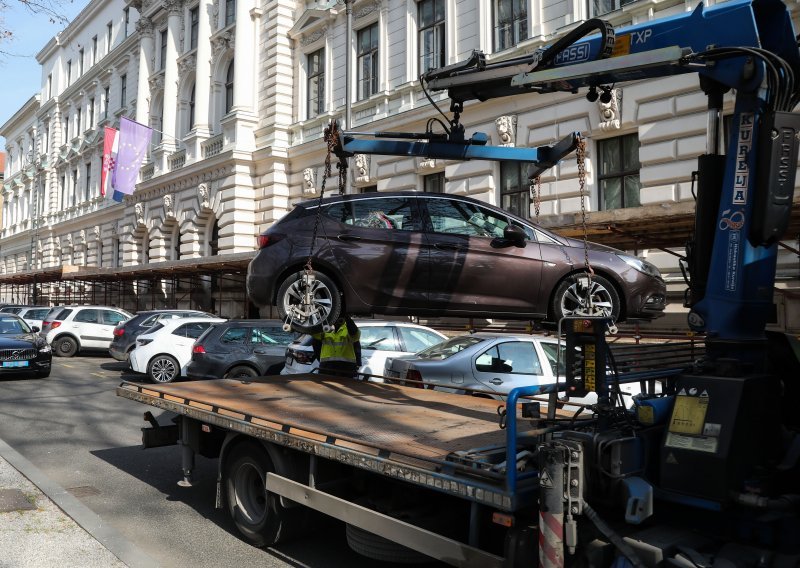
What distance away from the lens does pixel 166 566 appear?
16.3ft

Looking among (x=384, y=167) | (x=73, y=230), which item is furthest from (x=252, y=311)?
(x=73, y=230)

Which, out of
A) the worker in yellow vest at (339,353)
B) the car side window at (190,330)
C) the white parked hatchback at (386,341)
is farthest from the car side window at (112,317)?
the worker in yellow vest at (339,353)

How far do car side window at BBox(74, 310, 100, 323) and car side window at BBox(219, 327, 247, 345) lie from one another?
10931 mm

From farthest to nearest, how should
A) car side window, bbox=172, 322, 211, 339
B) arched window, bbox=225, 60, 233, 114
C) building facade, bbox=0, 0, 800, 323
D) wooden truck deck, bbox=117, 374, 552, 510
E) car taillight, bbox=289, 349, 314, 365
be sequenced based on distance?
arched window, bbox=225, 60, 233, 114
building facade, bbox=0, 0, 800, 323
car side window, bbox=172, 322, 211, 339
car taillight, bbox=289, 349, 314, 365
wooden truck deck, bbox=117, 374, 552, 510

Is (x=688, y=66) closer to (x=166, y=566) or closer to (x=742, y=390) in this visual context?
(x=742, y=390)

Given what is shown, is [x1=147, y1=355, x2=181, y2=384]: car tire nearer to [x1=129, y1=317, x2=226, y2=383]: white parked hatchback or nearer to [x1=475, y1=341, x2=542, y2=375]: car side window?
[x1=129, y1=317, x2=226, y2=383]: white parked hatchback

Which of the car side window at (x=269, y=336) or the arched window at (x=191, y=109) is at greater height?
the arched window at (x=191, y=109)

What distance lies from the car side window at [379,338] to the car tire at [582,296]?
5108 millimetres

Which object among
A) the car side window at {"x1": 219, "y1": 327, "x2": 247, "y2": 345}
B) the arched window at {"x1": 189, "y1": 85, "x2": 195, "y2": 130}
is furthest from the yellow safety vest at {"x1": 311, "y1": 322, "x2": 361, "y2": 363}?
the arched window at {"x1": 189, "y1": 85, "x2": 195, "y2": 130}

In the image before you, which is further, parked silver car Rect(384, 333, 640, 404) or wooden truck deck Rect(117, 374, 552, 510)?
parked silver car Rect(384, 333, 640, 404)

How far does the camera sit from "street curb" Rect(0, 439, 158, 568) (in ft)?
16.0

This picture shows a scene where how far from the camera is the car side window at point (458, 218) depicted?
20.7 ft

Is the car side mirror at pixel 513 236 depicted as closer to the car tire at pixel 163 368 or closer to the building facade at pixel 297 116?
the building facade at pixel 297 116

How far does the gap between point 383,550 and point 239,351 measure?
7.84 meters
